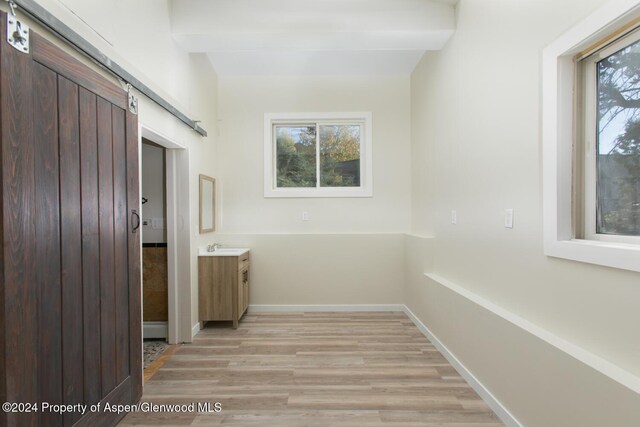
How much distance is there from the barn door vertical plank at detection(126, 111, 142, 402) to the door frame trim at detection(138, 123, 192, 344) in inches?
35.6

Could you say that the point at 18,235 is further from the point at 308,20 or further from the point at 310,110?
the point at 310,110

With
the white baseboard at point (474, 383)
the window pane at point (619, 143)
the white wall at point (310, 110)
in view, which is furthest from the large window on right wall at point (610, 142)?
the white wall at point (310, 110)

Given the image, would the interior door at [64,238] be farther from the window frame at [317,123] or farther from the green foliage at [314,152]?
the green foliage at [314,152]

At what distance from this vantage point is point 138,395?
2.17 m

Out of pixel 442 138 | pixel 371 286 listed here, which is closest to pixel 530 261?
pixel 442 138

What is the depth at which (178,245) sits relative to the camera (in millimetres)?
3164

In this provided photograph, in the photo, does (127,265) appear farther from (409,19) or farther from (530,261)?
(409,19)

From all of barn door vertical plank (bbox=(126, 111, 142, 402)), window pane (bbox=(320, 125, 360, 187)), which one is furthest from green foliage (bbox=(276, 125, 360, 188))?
barn door vertical plank (bbox=(126, 111, 142, 402))

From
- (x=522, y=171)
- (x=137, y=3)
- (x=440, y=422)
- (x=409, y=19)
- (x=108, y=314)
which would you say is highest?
(x=409, y=19)

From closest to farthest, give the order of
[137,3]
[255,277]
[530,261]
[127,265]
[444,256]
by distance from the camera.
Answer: [530,261] → [127,265] → [137,3] → [444,256] → [255,277]

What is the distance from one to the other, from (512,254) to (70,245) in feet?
7.76

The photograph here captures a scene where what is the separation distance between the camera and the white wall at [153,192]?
10.8ft

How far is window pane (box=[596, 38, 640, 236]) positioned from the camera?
4.45 ft

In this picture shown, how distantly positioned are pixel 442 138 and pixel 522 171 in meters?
1.28
